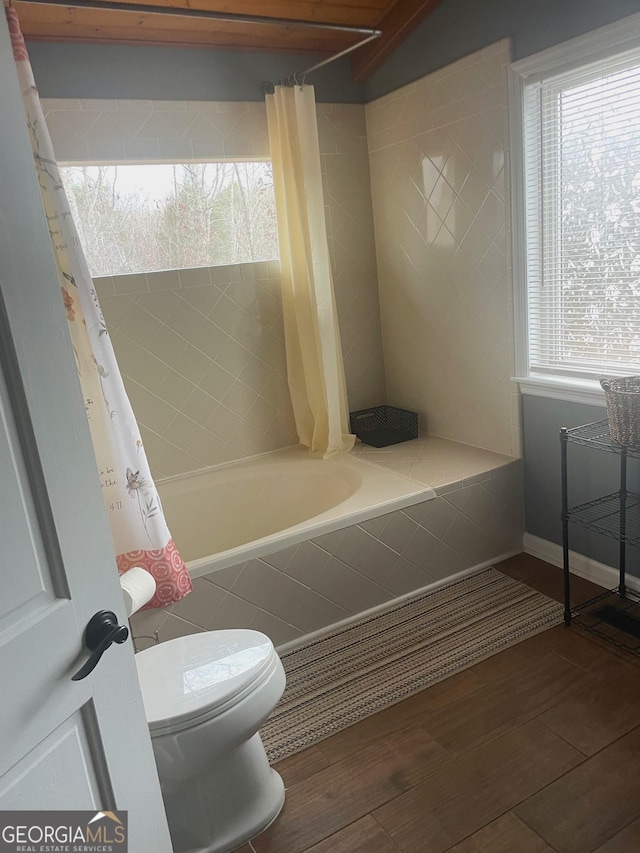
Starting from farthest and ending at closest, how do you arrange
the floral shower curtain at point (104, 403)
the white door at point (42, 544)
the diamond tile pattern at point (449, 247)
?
1. the diamond tile pattern at point (449, 247)
2. the floral shower curtain at point (104, 403)
3. the white door at point (42, 544)

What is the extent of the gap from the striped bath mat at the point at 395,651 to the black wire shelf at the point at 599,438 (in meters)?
0.70

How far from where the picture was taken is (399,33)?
3064mm

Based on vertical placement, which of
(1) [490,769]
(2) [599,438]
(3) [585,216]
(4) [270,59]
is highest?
(4) [270,59]

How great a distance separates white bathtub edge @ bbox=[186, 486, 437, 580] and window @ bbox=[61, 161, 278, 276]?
4.83 feet

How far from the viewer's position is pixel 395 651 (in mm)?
2479

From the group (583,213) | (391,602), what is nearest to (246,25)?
(583,213)

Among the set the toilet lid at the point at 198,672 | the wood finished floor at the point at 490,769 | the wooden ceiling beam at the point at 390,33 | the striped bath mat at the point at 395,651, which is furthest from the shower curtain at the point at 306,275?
the toilet lid at the point at 198,672

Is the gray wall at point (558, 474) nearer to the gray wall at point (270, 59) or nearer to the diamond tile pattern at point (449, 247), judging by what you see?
the diamond tile pattern at point (449, 247)

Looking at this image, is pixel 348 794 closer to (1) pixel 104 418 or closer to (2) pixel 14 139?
(1) pixel 104 418

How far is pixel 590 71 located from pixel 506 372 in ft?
4.02

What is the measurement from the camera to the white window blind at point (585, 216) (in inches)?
93.9

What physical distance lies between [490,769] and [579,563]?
123 cm

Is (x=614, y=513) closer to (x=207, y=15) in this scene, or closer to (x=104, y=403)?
(x=104, y=403)

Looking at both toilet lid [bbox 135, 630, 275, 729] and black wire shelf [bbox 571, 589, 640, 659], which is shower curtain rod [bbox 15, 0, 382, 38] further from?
black wire shelf [bbox 571, 589, 640, 659]
